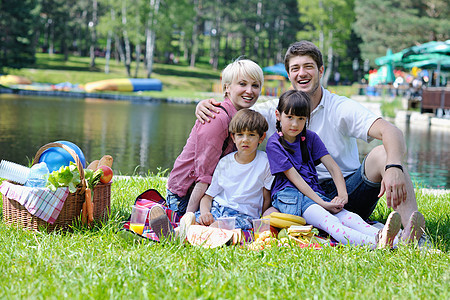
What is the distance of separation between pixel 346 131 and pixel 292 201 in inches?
27.5

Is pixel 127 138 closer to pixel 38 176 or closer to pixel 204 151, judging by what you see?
pixel 38 176

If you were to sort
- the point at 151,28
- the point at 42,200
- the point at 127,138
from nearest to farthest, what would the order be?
the point at 42,200 < the point at 127,138 < the point at 151,28

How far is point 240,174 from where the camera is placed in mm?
3375

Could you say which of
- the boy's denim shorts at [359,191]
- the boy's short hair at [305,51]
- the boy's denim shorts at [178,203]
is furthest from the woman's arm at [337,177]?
the boy's denim shorts at [178,203]

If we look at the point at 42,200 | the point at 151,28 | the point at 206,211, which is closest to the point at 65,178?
the point at 42,200

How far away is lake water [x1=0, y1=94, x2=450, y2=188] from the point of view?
26.7 feet

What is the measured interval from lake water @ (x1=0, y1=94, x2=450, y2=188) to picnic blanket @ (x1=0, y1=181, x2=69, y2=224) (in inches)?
101

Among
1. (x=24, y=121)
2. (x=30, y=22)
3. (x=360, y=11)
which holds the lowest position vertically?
(x=24, y=121)

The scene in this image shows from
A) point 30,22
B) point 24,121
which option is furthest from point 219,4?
point 24,121

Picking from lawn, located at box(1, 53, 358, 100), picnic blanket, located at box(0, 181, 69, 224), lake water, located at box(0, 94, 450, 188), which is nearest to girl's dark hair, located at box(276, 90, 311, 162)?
picnic blanket, located at box(0, 181, 69, 224)

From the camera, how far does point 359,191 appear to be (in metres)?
3.39

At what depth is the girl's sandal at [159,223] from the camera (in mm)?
2924

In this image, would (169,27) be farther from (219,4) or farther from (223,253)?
(223,253)

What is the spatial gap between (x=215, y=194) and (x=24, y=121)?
11159 millimetres
